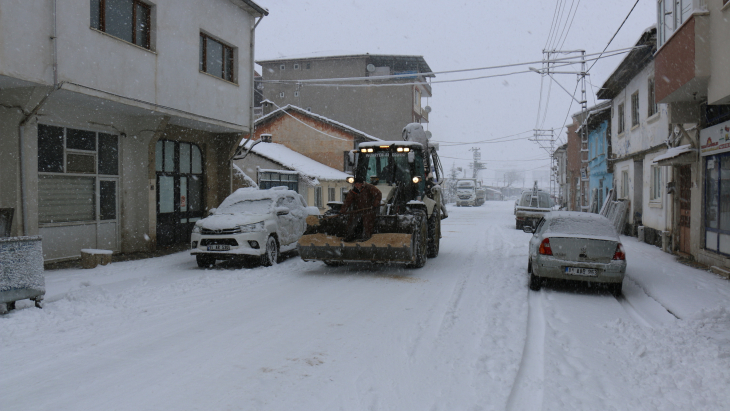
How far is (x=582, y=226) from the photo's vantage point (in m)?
9.02

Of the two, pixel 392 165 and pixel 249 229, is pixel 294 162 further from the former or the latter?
pixel 249 229

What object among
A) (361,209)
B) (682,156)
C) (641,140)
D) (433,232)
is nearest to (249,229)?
(361,209)

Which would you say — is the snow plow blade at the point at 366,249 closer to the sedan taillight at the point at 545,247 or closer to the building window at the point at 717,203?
the sedan taillight at the point at 545,247

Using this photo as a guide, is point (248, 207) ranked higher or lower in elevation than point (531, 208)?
higher

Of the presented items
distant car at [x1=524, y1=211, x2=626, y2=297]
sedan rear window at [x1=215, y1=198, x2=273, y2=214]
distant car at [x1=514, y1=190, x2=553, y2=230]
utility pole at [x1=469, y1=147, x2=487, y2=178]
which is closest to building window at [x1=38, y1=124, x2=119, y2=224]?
sedan rear window at [x1=215, y1=198, x2=273, y2=214]

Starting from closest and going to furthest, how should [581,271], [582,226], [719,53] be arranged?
[581,271], [582,226], [719,53]

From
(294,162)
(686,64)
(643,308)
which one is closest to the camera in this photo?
(643,308)

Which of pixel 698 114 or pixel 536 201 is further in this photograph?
pixel 536 201

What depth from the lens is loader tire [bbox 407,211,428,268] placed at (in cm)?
1053

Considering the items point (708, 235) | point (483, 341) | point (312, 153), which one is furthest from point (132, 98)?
point (312, 153)

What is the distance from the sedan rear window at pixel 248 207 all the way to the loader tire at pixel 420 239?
3.70m

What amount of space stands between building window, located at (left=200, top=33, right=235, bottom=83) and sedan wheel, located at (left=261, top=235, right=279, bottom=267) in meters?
6.48

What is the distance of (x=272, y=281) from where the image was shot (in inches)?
378

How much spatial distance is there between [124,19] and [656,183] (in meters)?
16.8
